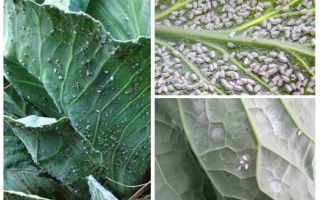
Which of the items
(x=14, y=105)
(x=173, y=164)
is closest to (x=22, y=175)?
(x=14, y=105)

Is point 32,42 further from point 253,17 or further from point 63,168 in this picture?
point 253,17

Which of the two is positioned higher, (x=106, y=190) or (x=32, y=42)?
(x=32, y=42)

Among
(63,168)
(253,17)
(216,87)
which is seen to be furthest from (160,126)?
(253,17)

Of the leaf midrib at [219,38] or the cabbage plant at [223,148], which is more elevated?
the leaf midrib at [219,38]

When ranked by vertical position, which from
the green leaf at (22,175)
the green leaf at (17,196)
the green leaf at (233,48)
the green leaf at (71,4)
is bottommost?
the green leaf at (17,196)

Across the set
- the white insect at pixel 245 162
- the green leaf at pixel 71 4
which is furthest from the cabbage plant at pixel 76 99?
the white insect at pixel 245 162

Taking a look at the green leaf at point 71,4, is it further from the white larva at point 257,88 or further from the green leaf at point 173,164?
the white larva at point 257,88
